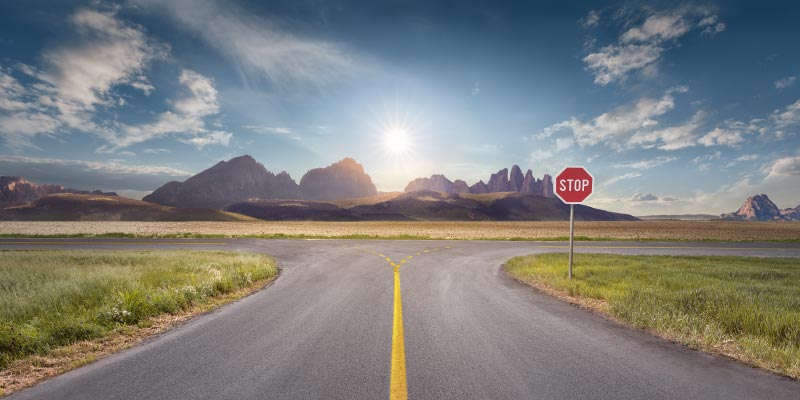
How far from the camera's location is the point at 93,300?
6.98 metres

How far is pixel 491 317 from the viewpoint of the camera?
641 cm

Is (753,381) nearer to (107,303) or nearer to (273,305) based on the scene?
(273,305)

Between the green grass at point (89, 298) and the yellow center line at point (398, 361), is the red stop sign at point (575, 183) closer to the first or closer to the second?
the yellow center line at point (398, 361)

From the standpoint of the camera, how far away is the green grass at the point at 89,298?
16.5ft

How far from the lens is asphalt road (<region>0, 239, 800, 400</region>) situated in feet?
11.5

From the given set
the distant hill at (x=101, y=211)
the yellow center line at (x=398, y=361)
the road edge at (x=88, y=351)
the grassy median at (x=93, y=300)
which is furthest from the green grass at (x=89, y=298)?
the distant hill at (x=101, y=211)

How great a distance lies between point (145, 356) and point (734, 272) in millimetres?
16167

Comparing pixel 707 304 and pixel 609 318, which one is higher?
pixel 707 304

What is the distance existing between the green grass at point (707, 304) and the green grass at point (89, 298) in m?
9.30

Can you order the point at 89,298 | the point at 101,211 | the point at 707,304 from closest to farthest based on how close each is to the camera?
the point at 707,304 → the point at 89,298 → the point at 101,211

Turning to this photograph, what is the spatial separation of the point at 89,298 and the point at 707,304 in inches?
506

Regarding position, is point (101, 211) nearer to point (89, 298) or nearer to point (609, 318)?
point (89, 298)

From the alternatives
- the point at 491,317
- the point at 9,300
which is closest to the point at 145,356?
the point at 9,300

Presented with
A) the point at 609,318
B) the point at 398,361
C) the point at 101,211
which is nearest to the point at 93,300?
the point at 398,361
